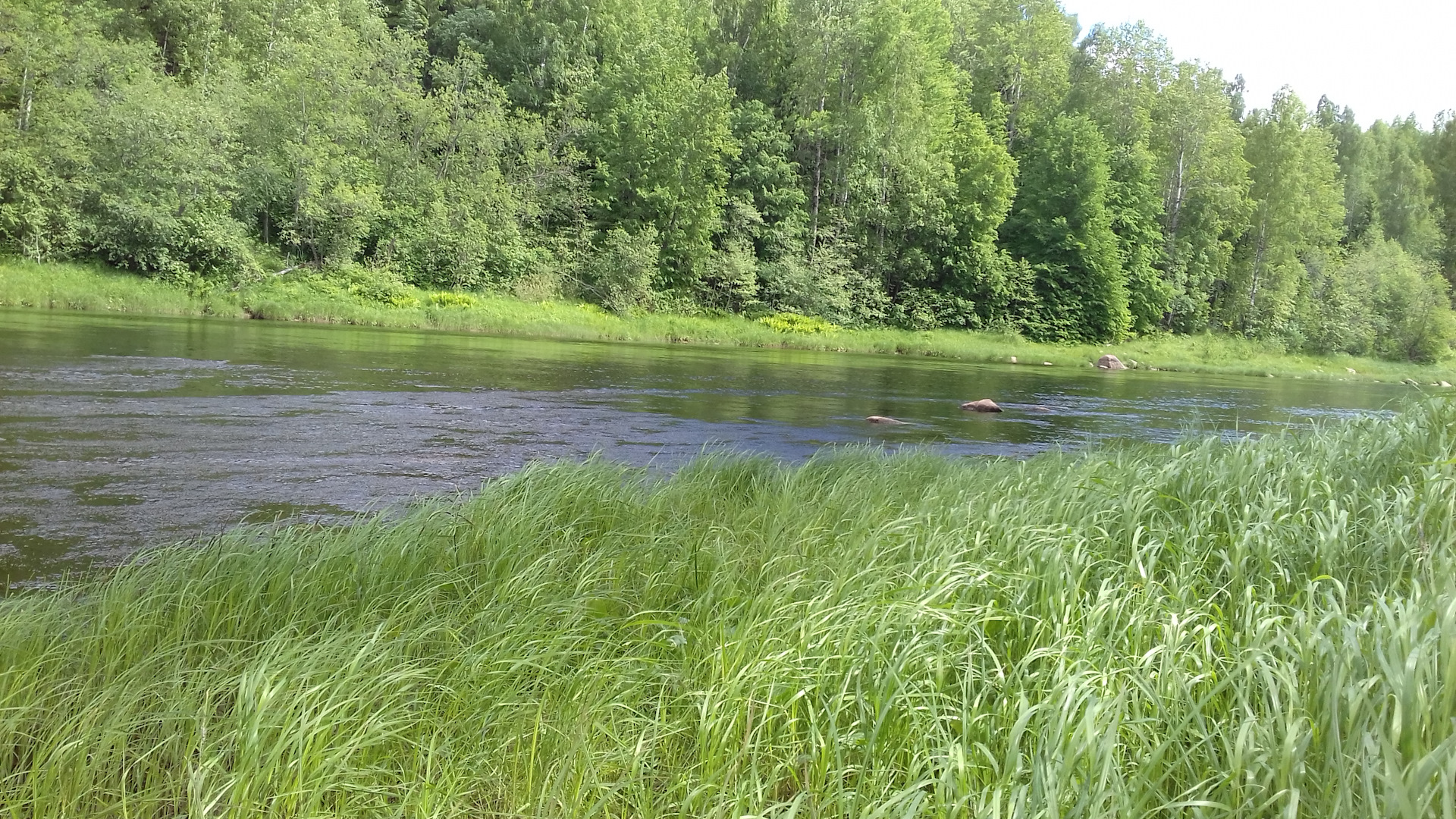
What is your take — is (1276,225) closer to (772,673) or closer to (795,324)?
(795,324)

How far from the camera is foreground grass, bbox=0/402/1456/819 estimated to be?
2357 millimetres

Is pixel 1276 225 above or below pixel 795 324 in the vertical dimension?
above

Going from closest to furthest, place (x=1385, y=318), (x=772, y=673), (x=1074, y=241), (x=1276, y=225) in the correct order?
(x=772, y=673), (x=1074, y=241), (x=1385, y=318), (x=1276, y=225)

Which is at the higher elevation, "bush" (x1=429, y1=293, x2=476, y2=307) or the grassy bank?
"bush" (x1=429, y1=293, x2=476, y2=307)

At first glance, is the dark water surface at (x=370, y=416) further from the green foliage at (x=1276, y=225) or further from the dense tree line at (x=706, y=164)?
the green foliage at (x=1276, y=225)

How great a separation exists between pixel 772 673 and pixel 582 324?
105 ft

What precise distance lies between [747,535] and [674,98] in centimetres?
3847

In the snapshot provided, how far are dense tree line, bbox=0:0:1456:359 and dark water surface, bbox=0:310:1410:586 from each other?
9.51 m

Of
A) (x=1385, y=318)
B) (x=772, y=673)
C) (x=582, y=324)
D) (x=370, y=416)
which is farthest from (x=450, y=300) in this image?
(x=1385, y=318)

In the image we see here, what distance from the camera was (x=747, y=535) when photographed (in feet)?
18.7

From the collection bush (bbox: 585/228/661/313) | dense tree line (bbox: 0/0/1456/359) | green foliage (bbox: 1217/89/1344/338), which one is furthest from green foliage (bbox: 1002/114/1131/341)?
bush (bbox: 585/228/661/313)

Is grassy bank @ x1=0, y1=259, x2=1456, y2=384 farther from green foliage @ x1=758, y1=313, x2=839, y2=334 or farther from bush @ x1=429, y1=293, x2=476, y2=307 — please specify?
green foliage @ x1=758, y1=313, x2=839, y2=334

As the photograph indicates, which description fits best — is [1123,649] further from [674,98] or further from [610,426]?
[674,98]

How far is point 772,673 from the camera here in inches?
118
